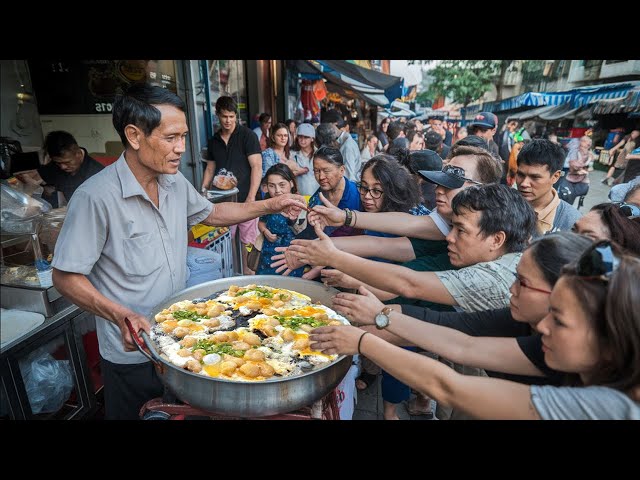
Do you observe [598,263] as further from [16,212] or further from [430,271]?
[16,212]

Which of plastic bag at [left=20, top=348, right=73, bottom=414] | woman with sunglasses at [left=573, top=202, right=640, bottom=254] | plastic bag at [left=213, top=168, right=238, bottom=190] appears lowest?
plastic bag at [left=20, top=348, right=73, bottom=414]

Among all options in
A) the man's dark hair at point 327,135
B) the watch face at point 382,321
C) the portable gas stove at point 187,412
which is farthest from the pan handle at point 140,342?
the man's dark hair at point 327,135

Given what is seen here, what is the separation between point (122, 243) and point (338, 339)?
4.00 ft

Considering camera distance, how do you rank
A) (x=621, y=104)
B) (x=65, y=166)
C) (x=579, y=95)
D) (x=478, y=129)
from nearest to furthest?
(x=65, y=166), (x=478, y=129), (x=621, y=104), (x=579, y=95)

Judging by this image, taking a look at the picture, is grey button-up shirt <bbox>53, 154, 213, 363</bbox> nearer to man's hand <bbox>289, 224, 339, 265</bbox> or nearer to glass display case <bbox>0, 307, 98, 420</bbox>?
glass display case <bbox>0, 307, 98, 420</bbox>

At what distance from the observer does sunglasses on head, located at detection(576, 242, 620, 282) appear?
110 cm

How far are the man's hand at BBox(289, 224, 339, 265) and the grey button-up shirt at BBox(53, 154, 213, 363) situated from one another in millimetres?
709

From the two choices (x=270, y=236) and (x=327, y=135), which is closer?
(x=270, y=236)

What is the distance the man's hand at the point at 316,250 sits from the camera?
7.02 ft

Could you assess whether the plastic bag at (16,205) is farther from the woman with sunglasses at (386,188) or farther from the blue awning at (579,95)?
the blue awning at (579,95)

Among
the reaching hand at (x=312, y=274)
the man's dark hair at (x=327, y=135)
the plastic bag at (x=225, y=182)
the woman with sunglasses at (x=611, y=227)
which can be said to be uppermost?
the man's dark hair at (x=327, y=135)

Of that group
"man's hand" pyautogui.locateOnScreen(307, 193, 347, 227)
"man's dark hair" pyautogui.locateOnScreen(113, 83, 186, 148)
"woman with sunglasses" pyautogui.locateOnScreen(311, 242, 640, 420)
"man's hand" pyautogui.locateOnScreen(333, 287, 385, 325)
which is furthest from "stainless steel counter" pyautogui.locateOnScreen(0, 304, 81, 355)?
"woman with sunglasses" pyautogui.locateOnScreen(311, 242, 640, 420)

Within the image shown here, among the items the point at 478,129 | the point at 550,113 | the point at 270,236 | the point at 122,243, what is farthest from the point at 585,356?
the point at 550,113

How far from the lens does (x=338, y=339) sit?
1591mm
